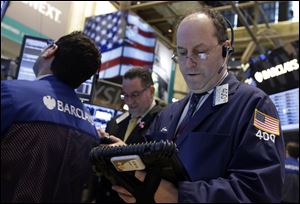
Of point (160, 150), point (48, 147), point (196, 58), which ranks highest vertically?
point (196, 58)

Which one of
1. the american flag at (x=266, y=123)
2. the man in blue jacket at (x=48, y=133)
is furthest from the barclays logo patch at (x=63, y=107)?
the american flag at (x=266, y=123)

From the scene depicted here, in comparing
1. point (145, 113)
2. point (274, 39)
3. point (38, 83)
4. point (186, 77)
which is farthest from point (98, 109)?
point (274, 39)

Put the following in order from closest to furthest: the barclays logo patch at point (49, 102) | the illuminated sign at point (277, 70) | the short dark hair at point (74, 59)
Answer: the barclays logo patch at point (49, 102) < the short dark hair at point (74, 59) < the illuminated sign at point (277, 70)

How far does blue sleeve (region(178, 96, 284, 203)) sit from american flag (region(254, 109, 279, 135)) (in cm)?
1

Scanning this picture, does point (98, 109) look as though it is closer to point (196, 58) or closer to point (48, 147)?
point (48, 147)

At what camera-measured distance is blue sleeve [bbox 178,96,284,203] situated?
3.31 ft

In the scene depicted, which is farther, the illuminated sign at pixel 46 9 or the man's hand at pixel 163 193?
the illuminated sign at pixel 46 9

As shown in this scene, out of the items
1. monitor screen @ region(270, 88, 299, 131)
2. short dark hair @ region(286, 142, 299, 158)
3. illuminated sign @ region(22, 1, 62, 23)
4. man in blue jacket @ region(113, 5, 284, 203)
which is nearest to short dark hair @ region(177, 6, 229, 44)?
man in blue jacket @ region(113, 5, 284, 203)

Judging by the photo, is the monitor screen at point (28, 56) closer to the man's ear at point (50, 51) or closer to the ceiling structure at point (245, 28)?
the man's ear at point (50, 51)

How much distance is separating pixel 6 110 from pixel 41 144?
18 cm

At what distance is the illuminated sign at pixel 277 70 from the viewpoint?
4.88 metres

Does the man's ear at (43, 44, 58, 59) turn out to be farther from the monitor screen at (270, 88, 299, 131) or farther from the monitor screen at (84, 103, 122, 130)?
the monitor screen at (270, 88, 299, 131)

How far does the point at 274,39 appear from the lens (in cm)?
763

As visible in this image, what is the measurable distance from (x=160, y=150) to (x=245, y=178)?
36 centimetres
